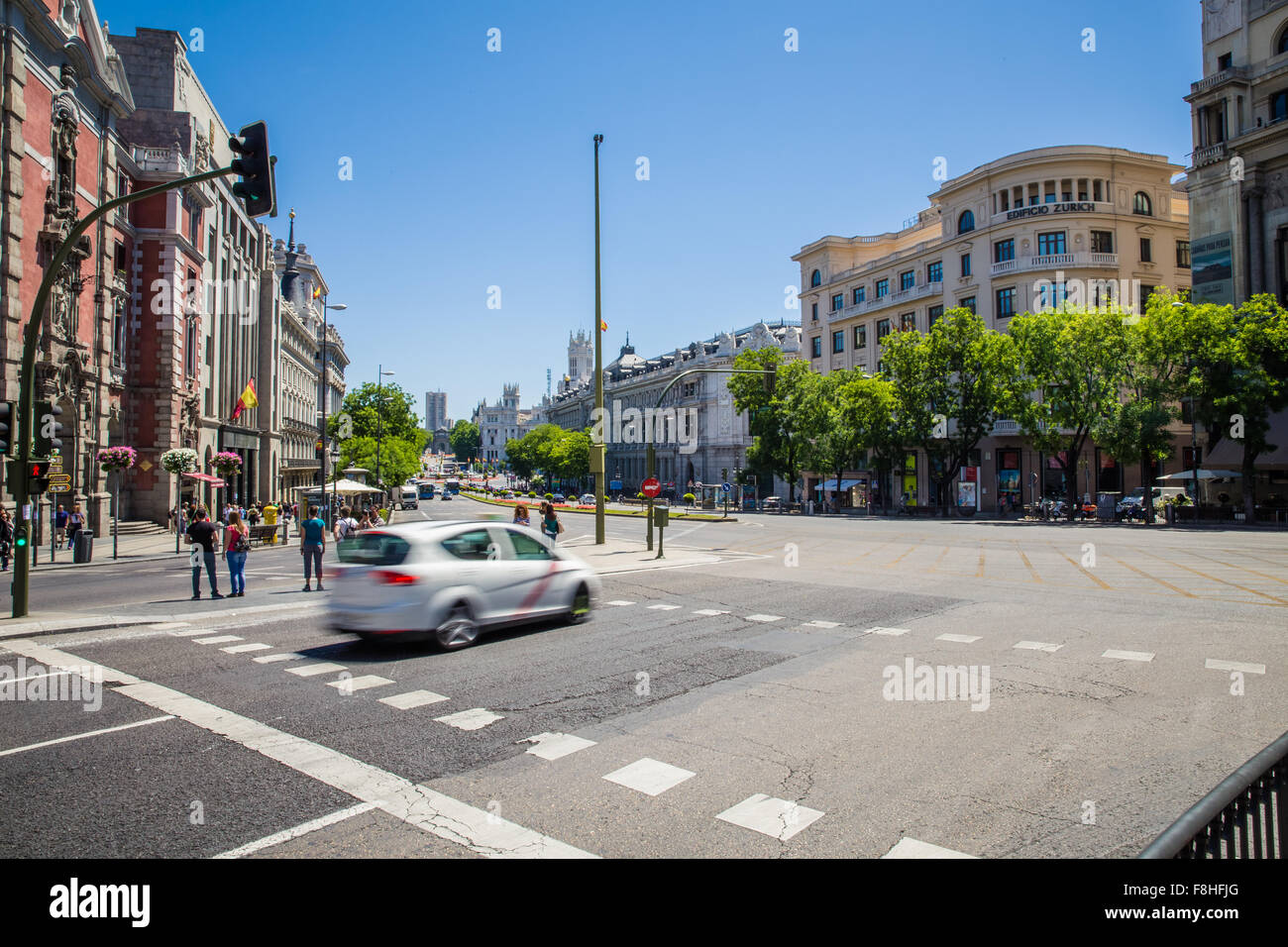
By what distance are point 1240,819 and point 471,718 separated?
5.69 m

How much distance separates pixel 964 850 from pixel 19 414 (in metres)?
14.7

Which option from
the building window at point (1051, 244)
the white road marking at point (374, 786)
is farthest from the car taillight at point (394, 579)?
the building window at point (1051, 244)

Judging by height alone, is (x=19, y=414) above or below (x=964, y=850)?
above

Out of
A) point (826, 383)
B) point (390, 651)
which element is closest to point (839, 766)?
point (390, 651)

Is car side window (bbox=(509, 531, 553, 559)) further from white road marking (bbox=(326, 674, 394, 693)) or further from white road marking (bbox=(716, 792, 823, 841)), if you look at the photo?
white road marking (bbox=(716, 792, 823, 841))

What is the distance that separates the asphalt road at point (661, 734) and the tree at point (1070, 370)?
A: 32.0 m

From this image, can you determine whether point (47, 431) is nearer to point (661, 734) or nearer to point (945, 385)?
point (661, 734)

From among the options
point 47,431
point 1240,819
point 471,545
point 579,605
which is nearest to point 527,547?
point 471,545

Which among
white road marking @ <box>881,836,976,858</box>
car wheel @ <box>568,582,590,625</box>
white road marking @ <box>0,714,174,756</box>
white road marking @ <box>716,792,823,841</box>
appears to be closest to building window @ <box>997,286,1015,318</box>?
car wheel @ <box>568,582,590,625</box>

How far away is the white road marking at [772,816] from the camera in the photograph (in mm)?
4707

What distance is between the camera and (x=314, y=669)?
8.89 m

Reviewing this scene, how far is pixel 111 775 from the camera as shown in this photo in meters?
5.53

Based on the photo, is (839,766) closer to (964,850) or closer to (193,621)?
(964,850)

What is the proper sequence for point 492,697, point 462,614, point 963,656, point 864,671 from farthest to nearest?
point 462,614, point 963,656, point 864,671, point 492,697
